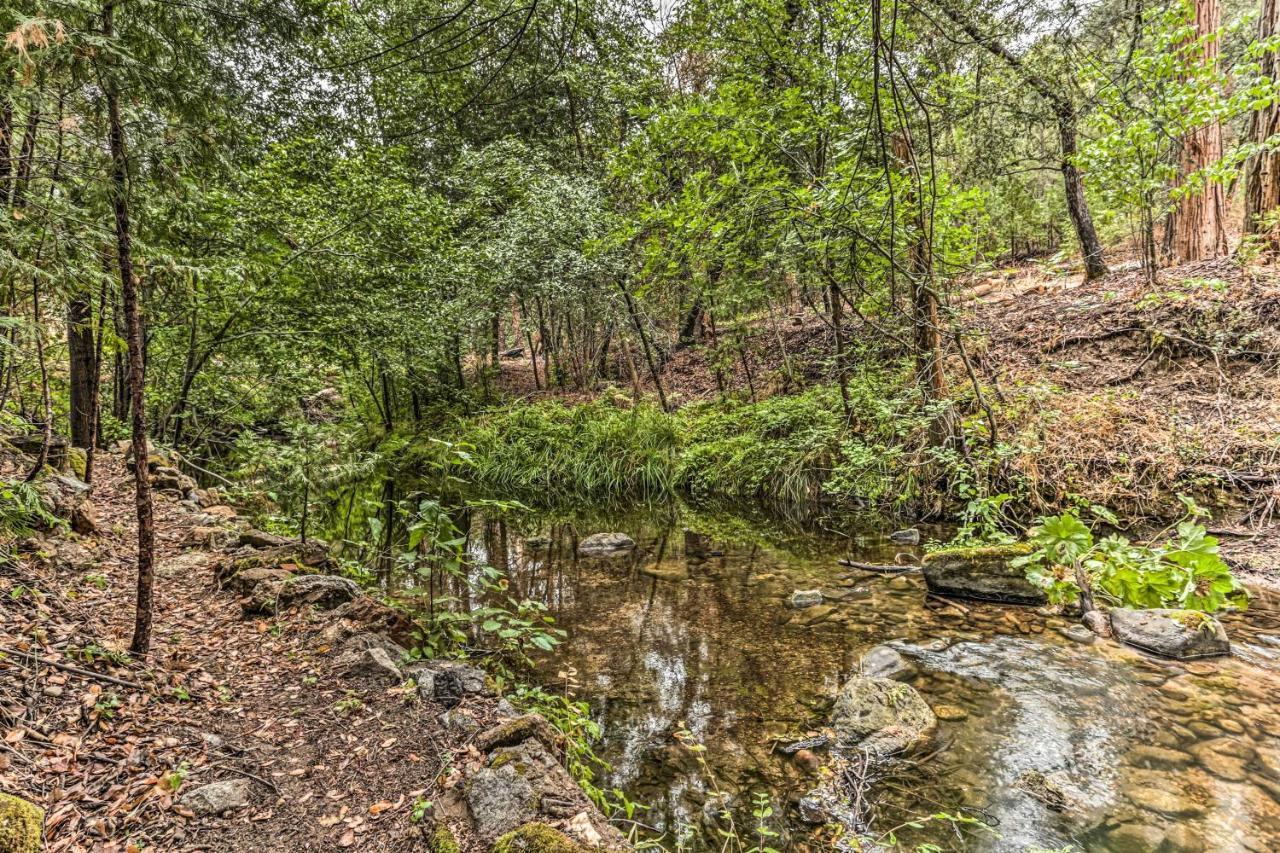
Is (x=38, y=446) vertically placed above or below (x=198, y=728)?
above

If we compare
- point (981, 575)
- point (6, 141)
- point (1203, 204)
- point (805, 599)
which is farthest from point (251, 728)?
point (1203, 204)

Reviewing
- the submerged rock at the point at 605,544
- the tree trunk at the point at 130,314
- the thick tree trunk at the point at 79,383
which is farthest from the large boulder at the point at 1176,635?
the thick tree trunk at the point at 79,383

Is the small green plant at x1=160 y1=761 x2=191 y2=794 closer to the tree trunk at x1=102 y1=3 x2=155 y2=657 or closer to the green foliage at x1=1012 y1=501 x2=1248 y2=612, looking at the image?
the tree trunk at x1=102 y1=3 x2=155 y2=657

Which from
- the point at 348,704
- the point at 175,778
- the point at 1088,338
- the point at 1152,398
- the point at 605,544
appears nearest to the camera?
the point at 175,778

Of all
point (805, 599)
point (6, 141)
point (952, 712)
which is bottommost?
point (952, 712)

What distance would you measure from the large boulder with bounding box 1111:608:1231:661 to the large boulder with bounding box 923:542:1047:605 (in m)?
0.70

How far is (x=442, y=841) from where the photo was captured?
1983 mm

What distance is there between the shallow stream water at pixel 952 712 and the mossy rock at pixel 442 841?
3.82ft

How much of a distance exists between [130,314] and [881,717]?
4437mm

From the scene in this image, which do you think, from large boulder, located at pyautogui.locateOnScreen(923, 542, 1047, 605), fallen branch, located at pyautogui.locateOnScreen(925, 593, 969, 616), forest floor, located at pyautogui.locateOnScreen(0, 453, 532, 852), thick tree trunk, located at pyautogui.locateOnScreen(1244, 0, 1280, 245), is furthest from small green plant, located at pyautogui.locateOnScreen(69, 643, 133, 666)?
thick tree trunk, located at pyautogui.locateOnScreen(1244, 0, 1280, 245)

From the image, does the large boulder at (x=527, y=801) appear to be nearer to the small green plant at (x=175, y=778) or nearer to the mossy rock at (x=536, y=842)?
the mossy rock at (x=536, y=842)

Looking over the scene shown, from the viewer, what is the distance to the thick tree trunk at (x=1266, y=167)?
20.1 feet

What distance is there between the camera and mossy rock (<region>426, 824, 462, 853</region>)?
76.7 inches

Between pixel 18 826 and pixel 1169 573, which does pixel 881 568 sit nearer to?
pixel 1169 573
